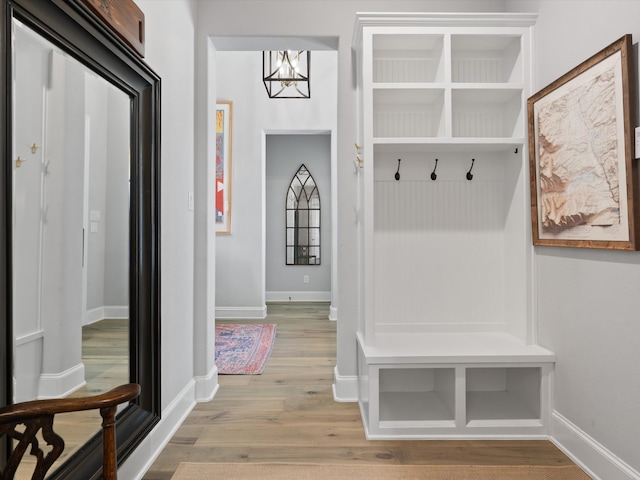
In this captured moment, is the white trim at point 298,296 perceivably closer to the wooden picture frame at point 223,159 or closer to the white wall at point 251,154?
the white wall at point 251,154

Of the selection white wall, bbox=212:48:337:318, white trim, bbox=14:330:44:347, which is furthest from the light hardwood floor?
white wall, bbox=212:48:337:318

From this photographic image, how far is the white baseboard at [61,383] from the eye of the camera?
45.5 inches

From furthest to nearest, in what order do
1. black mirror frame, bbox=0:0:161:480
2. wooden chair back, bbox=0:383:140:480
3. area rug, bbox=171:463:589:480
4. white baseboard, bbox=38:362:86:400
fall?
area rug, bbox=171:463:589:480 < white baseboard, bbox=38:362:86:400 < black mirror frame, bbox=0:0:161:480 < wooden chair back, bbox=0:383:140:480

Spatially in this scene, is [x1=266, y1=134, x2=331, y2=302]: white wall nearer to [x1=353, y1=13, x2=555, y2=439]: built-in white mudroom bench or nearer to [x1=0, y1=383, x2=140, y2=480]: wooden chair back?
[x1=353, y1=13, x2=555, y2=439]: built-in white mudroom bench

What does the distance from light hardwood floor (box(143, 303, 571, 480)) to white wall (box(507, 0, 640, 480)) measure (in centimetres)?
22

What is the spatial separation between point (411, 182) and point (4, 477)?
84.5 inches

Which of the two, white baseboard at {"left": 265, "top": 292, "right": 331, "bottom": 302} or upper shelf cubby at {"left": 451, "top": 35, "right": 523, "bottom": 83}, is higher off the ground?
upper shelf cubby at {"left": 451, "top": 35, "right": 523, "bottom": 83}

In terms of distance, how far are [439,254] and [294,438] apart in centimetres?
133

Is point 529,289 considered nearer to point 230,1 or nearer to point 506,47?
point 506,47

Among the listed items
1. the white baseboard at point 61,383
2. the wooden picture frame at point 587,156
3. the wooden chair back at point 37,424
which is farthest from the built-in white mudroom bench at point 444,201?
the wooden chair back at point 37,424

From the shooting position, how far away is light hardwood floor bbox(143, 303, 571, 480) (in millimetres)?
1810

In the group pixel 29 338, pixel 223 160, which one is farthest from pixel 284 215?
pixel 29 338

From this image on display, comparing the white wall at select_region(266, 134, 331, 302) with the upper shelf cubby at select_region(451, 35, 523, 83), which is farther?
the white wall at select_region(266, 134, 331, 302)

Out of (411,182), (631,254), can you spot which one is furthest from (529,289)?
(411,182)
